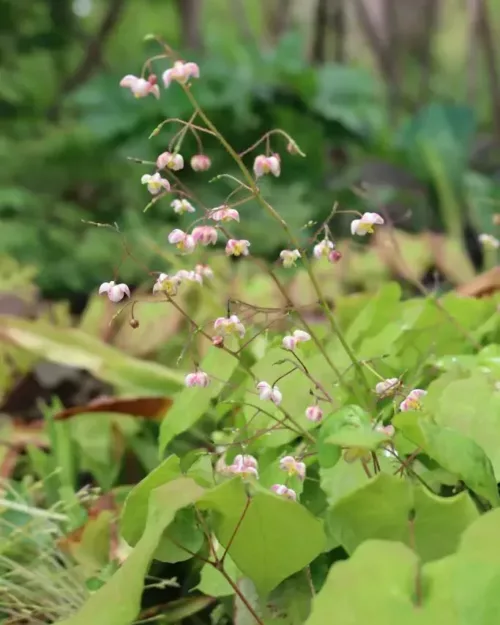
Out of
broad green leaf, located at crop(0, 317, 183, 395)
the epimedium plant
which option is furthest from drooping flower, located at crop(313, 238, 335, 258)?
broad green leaf, located at crop(0, 317, 183, 395)

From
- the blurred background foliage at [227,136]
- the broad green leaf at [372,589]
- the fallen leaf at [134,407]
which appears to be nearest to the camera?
the broad green leaf at [372,589]

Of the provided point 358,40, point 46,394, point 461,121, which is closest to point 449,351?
point 46,394

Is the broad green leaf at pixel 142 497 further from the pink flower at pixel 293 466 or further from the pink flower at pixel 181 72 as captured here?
the pink flower at pixel 181 72

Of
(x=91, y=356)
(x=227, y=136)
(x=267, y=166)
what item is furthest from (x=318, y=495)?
(x=227, y=136)

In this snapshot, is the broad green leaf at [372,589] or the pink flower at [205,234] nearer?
the broad green leaf at [372,589]

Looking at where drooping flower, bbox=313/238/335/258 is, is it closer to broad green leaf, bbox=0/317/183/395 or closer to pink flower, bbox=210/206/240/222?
pink flower, bbox=210/206/240/222

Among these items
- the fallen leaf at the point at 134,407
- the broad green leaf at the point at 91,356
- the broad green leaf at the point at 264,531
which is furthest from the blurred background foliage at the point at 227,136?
the broad green leaf at the point at 264,531

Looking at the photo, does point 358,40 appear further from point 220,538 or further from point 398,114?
point 220,538
